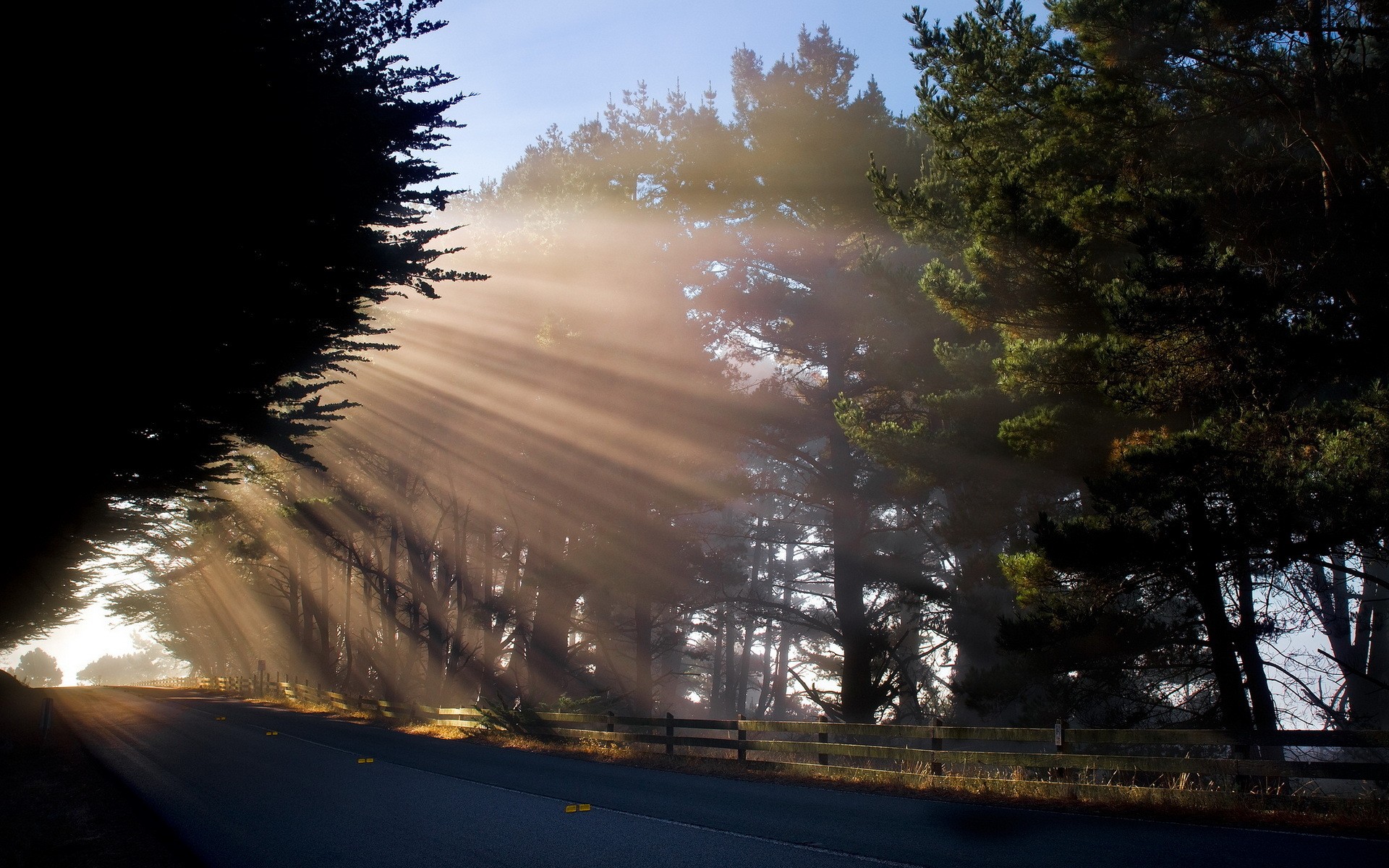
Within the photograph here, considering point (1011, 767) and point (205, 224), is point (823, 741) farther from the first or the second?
point (205, 224)

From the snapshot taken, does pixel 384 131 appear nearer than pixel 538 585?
Yes

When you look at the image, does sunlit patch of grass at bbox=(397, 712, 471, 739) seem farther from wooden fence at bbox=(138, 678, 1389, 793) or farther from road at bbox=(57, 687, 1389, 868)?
road at bbox=(57, 687, 1389, 868)

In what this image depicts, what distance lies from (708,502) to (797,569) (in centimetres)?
2282

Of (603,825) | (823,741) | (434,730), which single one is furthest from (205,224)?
(434,730)

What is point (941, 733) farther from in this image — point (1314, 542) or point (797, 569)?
point (797, 569)

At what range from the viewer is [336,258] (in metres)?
8.33

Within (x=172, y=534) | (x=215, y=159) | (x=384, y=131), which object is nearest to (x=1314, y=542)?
(x=384, y=131)

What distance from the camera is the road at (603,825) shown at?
695 cm

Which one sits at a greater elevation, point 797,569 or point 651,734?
point 797,569

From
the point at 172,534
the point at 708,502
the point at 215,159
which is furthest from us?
the point at 708,502

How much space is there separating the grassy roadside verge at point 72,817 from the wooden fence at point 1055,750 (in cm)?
936

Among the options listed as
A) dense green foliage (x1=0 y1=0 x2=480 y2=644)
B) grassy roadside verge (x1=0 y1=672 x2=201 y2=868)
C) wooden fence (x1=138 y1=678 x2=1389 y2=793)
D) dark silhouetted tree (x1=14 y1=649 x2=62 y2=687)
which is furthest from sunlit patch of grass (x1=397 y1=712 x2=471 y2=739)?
dark silhouetted tree (x1=14 y1=649 x2=62 y2=687)

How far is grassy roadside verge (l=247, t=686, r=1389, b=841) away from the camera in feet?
27.3

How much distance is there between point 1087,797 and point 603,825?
5.93m
